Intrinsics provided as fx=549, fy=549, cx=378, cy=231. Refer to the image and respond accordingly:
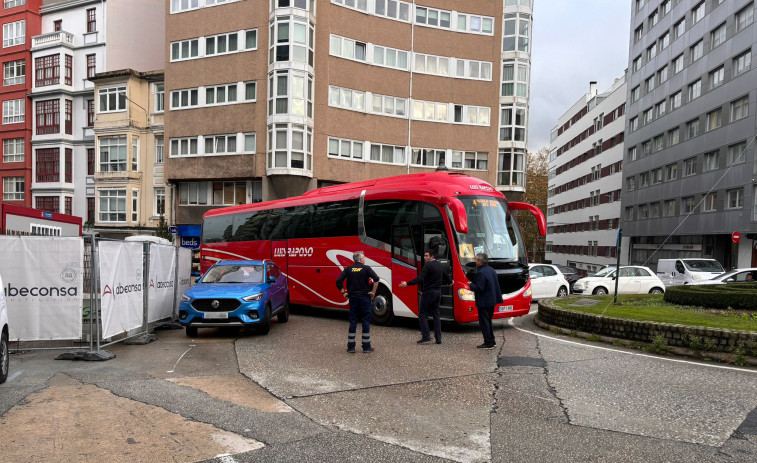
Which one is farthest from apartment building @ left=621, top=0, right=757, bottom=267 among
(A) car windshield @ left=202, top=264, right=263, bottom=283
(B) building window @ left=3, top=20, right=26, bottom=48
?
(B) building window @ left=3, top=20, right=26, bottom=48

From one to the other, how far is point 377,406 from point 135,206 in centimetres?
3627

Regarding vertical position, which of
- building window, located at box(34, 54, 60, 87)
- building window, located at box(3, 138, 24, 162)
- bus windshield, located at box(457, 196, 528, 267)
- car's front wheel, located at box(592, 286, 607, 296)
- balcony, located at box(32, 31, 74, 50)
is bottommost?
car's front wheel, located at box(592, 286, 607, 296)

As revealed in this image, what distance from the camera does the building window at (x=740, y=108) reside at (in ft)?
118

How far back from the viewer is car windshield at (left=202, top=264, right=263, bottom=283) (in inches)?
487

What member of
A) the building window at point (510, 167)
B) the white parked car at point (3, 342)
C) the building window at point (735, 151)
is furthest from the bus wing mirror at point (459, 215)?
the building window at point (735, 151)

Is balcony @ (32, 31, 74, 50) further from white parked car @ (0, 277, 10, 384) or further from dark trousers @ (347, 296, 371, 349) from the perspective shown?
dark trousers @ (347, 296, 371, 349)

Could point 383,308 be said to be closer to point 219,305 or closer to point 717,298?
point 219,305

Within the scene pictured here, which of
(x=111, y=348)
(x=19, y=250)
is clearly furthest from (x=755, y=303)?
(x=19, y=250)

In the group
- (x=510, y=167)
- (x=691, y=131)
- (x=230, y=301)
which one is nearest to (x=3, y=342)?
(x=230, y=301)

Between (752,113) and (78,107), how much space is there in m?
47.5

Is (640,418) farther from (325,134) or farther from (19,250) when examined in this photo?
(325,134)

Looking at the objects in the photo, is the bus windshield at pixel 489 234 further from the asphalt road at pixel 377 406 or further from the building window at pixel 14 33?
the building window at pixel 14 33

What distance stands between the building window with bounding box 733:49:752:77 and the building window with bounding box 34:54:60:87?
49.1 meters

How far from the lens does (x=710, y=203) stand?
39406 mm
